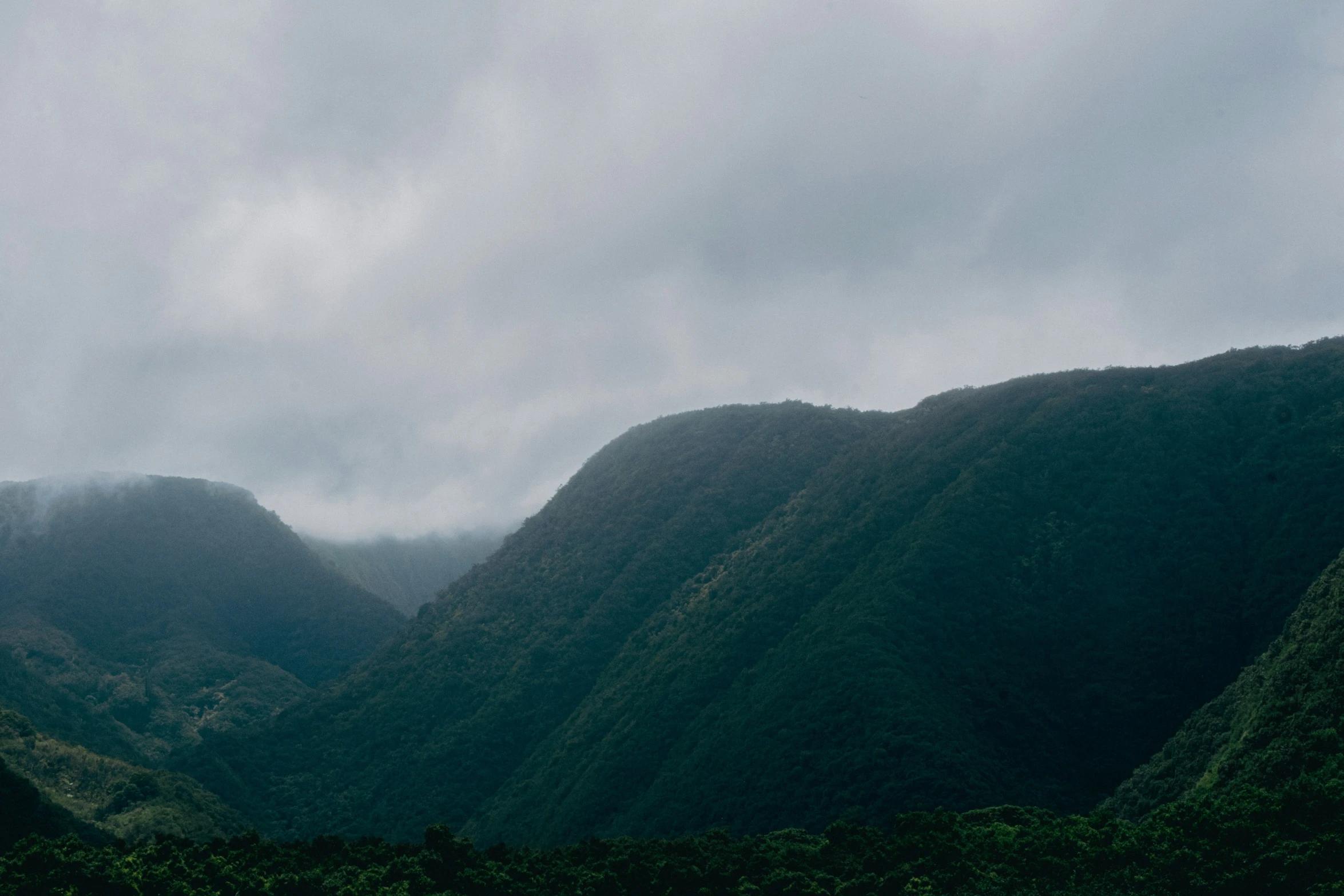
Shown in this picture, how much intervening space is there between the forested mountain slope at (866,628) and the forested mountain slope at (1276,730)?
8014mm

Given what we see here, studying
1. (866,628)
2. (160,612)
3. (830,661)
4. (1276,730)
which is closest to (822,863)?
(1276,730)

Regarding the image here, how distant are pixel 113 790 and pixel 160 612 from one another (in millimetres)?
81223

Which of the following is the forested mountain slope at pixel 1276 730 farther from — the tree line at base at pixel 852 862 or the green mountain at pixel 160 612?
the green mountain at pixel 160 612

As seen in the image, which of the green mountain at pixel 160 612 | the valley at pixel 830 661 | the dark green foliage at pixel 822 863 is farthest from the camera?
the green mountain at pixel 160 612

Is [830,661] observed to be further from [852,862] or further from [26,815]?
[26,815]

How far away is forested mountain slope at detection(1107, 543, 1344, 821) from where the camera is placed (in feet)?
132

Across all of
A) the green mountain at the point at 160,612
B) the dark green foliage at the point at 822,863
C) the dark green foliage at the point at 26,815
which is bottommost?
the dark green foliage at the point at 822,863

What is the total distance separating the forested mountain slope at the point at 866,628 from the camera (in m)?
64.2

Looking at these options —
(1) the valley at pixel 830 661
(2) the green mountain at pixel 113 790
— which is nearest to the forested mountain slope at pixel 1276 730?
(1) the valley at pixel 830 661

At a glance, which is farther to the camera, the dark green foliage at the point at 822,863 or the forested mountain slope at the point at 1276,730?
the forested mountain slope at the point at 1276,730

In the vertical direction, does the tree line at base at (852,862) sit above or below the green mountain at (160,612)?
below

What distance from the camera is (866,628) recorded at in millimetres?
73000

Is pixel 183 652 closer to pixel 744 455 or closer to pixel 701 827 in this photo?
pixel 744 455

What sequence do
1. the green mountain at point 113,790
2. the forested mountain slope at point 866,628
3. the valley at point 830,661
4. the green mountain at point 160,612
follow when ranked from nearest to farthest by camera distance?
1. the valley at point 830,661
2. the forested mountain slope at point 866,628
3. the green mountain at point 113,790
4. the green mountain at point 160,612
